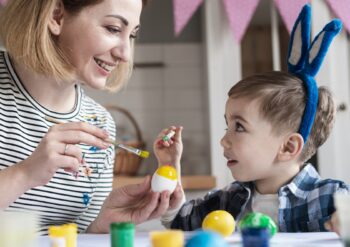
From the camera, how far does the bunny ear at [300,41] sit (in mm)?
1416

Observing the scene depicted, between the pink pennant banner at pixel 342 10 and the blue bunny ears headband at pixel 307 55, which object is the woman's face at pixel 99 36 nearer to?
the blue bunny ears headband at pixel 307 55

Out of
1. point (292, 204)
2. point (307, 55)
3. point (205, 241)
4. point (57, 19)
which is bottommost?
point (205, 241)

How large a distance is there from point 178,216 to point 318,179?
363 mm

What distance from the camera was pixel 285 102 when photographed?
4.75ft

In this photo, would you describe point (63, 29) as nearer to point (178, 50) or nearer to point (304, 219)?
point (304, 219)

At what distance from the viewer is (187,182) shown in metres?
2.68

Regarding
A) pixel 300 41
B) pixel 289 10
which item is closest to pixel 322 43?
pixel 300 41

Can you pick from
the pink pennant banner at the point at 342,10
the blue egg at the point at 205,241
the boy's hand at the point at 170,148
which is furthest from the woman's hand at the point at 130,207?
the pink pennant banner at the point at 342,10

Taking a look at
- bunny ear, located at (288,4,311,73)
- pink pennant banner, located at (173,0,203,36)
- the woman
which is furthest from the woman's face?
pink pennant banner, located at (173,0,203,36)

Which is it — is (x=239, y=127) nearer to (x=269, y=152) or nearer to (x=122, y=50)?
(x=269, y=152)

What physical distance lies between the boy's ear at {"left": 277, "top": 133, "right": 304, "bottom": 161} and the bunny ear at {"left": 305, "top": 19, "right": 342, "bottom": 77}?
18cm

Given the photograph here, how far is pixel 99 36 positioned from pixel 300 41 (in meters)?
0.50

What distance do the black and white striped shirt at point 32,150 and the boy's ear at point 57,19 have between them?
153 millimetres

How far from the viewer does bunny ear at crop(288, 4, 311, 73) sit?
1.42 meters
